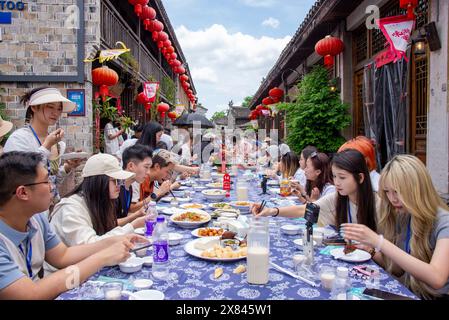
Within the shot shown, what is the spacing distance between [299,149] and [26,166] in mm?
6878

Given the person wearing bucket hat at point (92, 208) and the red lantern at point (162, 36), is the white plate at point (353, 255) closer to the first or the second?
the person wearing bucket hat at point (92, 208)

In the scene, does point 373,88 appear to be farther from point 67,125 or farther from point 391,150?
point 67,125

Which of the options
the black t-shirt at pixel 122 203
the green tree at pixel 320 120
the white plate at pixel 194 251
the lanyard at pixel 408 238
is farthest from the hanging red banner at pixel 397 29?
the white plate at pixel 194 251

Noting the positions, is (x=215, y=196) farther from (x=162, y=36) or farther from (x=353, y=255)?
(x=162, y=36)

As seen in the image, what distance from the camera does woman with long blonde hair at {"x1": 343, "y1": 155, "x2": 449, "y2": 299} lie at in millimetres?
1879

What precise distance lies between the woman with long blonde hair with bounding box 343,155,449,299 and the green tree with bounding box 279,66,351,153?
5500 millimetres

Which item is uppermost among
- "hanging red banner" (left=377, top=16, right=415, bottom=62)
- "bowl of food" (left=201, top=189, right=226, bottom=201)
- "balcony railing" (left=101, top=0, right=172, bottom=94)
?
"balcony railing" (left=101, top=0, right=172, bottom=94)

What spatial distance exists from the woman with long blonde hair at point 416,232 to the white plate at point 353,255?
0.35ft

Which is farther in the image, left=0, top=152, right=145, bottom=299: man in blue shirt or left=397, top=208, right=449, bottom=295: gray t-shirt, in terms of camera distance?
left=397, top=208, right=449, bottom=295: gray t-shirt

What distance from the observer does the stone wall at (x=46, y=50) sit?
7.13 metres

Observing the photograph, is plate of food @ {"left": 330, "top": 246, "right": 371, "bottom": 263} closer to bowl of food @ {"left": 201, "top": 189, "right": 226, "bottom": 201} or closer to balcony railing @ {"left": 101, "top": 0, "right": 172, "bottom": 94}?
bowl of food @ {"left": 201, "top": 189, "right": 226, "bottom": 201}

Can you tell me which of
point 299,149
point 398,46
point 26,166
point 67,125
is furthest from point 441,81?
point 67,125

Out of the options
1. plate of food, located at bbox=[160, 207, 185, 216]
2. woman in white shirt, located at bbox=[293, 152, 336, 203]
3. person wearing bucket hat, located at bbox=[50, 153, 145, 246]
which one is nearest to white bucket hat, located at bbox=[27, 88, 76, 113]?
person wearing bucket hat, located at bbox=[50, 153, 145, 246]

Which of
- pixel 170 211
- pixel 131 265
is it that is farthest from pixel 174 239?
pixel 170 211
